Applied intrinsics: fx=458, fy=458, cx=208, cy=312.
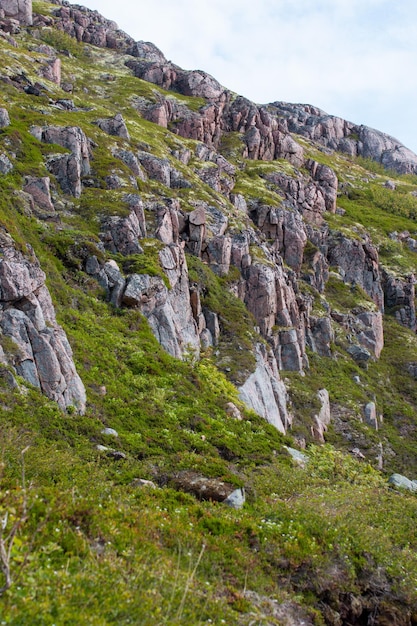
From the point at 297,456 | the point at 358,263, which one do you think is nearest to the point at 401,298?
→ the point at 358,263

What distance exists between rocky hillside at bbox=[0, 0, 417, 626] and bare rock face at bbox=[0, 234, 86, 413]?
0.33ft

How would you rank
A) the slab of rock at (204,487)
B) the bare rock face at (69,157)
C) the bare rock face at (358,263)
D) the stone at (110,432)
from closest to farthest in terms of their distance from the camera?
the slab of rock at (204,487) → the stone at (110,432) → the bare rock face at (69,157) → the bare rock face at (358,263)

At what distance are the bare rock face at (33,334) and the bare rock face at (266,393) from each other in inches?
602

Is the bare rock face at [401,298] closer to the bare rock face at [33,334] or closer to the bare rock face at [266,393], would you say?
the bare rock face at [266,393]

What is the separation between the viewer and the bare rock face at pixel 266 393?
114 ft

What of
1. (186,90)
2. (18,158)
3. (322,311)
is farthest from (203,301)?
(186,90)

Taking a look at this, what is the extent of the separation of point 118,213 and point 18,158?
1020 cm

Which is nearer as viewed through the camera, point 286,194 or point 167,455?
point 167,455

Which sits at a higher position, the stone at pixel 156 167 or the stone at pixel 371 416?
the stone at pixel 156 167

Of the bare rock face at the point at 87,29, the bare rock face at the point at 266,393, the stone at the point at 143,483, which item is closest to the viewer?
the stone at the point at 143,483

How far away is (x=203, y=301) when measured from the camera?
42250mm

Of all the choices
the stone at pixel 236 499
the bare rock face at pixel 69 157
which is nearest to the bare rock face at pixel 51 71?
the bare rock face at pixel 69 157

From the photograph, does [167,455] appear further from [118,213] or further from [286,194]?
[286,194]

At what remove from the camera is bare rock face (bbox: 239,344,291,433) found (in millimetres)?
34781
